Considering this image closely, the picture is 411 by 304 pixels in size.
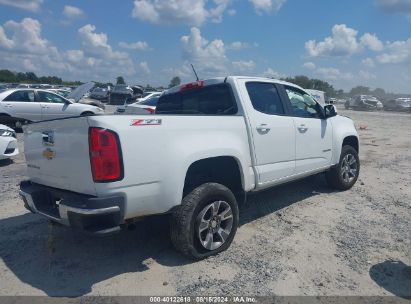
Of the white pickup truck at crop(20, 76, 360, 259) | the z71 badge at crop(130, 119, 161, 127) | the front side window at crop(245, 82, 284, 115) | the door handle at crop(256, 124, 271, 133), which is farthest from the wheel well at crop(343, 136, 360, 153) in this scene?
the z71 badge at crop(130, 119, 161, 127)

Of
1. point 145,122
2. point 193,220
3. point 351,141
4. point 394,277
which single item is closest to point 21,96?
point 351,141

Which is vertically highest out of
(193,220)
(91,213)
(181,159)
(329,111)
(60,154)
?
(329,111)

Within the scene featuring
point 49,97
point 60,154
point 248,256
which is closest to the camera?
point 60,154

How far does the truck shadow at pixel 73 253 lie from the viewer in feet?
11.1

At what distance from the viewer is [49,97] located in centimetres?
1441

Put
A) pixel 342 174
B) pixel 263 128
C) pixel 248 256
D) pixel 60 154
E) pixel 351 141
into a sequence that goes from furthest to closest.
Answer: pixel 351 141
pixel 342 174
pixel 263 128
pixel 248 256
pixel 60 154

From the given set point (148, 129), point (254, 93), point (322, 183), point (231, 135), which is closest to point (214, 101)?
point (254, 93)

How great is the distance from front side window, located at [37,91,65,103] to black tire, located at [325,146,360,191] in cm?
1194

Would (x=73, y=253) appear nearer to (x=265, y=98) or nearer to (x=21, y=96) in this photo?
(x=265, y=98)

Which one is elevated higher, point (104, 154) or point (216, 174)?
point (104, 154)

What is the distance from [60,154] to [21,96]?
478 inches

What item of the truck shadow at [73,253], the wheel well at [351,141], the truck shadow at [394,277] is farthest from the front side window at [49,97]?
the truck shadow at [394,277]

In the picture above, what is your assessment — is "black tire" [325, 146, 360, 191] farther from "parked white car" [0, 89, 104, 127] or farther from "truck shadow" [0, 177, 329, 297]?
"parked white car" [0, 89, 104, 127]

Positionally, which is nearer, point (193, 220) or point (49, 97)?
point (193, 220)
